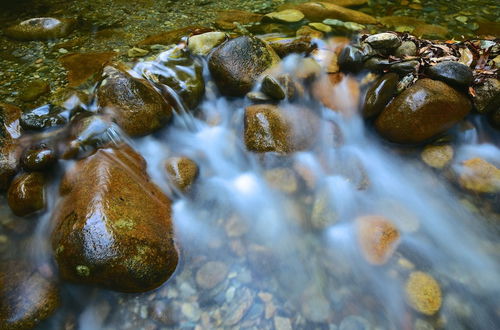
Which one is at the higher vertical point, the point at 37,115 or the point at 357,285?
the point at 37,115

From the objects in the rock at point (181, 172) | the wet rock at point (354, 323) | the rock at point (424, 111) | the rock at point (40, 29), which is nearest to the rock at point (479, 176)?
the rock at point (424, 111)

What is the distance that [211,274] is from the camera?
2768 millimetres

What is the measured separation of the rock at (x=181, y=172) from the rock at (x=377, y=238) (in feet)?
6.09

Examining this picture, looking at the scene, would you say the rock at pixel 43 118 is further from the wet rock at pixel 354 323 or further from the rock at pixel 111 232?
the wet rock at pixel 354 323

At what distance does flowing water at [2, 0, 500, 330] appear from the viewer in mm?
2516

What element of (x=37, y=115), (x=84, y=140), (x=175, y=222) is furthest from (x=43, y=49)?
(x=175, y=222)

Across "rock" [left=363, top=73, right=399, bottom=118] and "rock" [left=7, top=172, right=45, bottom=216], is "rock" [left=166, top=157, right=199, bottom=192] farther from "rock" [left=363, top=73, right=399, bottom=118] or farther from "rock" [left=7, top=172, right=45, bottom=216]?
"rock" [left=363, top=73, right=399, bottom=118]

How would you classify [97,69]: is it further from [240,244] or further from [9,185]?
[240,244]

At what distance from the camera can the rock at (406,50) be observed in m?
4.18

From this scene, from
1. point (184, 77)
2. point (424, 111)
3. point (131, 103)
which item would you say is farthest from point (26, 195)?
point (424, 111)

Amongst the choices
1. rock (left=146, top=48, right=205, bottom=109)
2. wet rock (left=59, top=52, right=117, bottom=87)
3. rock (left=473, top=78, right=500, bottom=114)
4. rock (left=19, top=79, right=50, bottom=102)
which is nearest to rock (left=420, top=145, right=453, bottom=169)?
rock (left=473, top=78, right=500, bottom=114)

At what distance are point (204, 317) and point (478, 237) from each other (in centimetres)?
279

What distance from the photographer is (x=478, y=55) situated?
Answer: 4.06m

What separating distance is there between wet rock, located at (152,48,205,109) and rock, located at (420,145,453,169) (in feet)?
9.85
